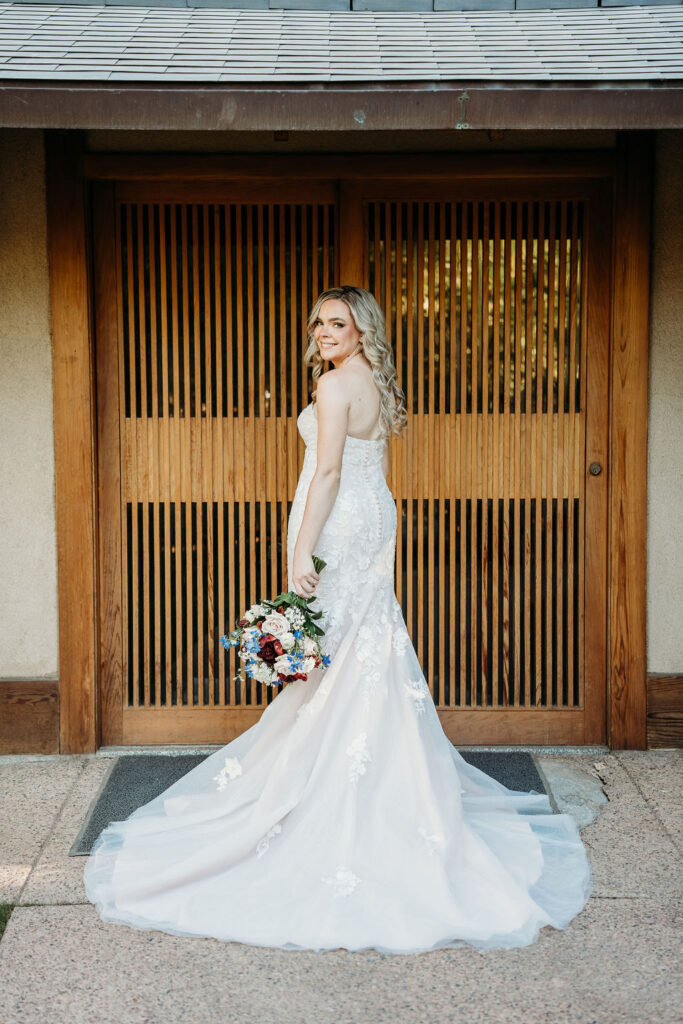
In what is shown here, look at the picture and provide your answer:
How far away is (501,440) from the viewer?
16.2ft

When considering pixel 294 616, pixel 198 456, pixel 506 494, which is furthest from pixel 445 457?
pixel 294 616

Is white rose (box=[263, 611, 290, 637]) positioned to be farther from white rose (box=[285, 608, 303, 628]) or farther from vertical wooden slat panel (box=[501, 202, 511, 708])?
vertical wooden slat panel (box=[501, 202, 511, 708])

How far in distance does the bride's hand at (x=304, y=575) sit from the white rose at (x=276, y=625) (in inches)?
6.9

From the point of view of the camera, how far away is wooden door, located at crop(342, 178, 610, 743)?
15.9ft

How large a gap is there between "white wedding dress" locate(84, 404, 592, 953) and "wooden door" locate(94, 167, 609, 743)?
3.55 feet

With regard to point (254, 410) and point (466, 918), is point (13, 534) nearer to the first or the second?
point (254, 410)

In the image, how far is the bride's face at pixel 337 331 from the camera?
373 centimetres

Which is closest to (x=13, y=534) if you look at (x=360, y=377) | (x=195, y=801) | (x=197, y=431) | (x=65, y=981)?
(x=197, y=431)

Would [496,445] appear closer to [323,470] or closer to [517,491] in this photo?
[517,491]

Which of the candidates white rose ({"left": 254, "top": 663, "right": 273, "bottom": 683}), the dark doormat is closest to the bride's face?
white rose ({"left": 254, "top": 663, "right": 273, "bottom": 683})

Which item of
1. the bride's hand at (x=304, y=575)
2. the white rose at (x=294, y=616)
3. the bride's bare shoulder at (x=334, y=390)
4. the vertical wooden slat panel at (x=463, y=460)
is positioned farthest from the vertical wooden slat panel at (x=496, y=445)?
the white rose at (x=294, y=616)

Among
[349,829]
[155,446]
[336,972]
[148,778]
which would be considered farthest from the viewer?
[155,446]

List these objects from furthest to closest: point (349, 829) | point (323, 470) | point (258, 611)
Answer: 1. point (323, 470)
2. point (258, 611)
3. point (349, 829)

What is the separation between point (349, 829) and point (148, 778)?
148 cm
